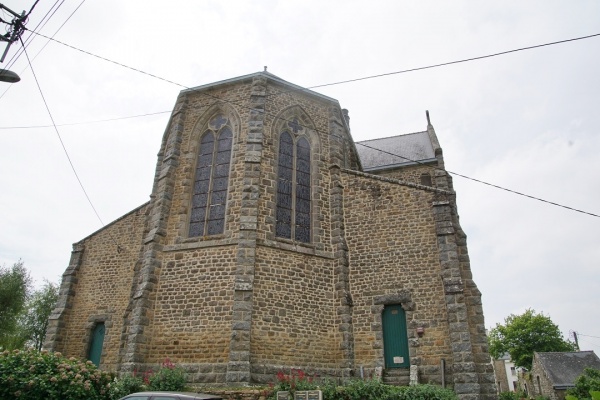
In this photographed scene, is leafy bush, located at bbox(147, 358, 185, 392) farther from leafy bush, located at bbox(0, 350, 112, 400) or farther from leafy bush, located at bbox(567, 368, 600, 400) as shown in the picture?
leafy bush, located at bbox(567, 368, 600, 400)

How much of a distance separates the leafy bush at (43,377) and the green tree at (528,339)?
44.0 m

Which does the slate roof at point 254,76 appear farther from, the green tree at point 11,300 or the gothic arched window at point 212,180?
the green tree at point 11,300

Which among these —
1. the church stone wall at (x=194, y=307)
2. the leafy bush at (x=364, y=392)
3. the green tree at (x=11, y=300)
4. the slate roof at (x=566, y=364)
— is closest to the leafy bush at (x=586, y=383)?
the slate roof at (x=566, y=364)

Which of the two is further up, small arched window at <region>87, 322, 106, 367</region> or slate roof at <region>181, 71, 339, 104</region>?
slate roof at <region>181, 71, 339, 104</region>

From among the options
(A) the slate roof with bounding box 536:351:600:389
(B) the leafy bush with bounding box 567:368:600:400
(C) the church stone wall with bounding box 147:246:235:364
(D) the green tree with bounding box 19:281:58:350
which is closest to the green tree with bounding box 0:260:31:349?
(D) the green tree with bounding box 19:281:58:350

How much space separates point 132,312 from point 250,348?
372cm

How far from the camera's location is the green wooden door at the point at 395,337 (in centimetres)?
1204

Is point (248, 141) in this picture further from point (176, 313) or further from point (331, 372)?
point (331, 372)

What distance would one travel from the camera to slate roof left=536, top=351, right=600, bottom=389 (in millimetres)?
31308

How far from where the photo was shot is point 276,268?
11820mm

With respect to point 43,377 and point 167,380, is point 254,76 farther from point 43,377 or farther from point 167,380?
point 43,377

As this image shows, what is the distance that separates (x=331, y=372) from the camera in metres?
11.6

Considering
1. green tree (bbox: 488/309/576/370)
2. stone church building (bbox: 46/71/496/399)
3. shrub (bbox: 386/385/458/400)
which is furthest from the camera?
green tree (bbox: 488/309/576/370)

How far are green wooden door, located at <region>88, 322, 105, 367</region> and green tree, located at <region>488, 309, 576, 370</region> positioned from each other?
40948 millimetres
